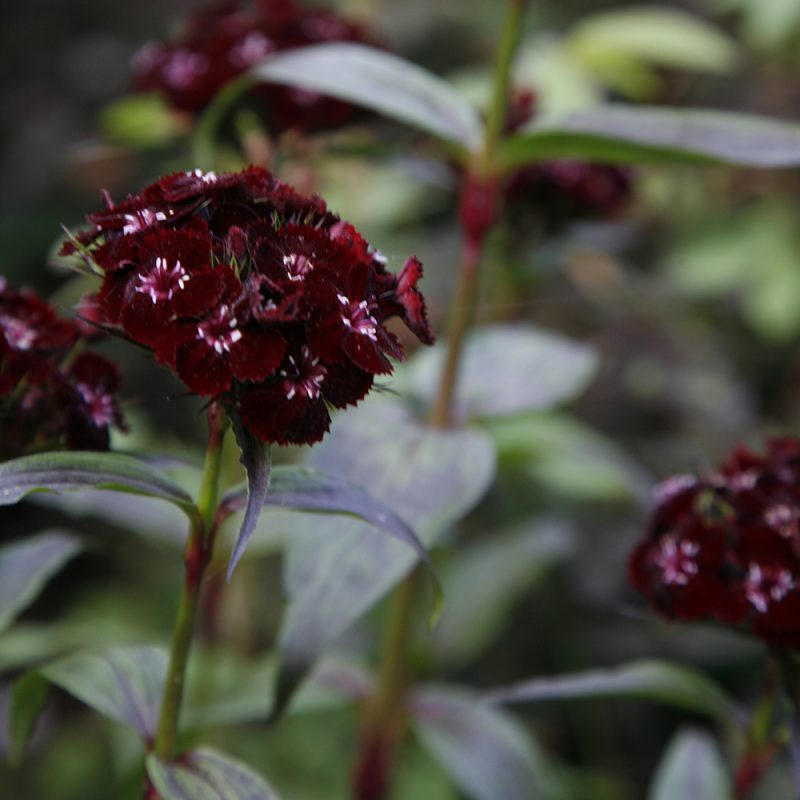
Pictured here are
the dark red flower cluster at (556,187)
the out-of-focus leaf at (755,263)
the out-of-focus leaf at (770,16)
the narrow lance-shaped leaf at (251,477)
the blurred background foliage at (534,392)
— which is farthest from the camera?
the out-of-focus leaf at (755,263)

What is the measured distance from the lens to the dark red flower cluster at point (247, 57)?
1.23m

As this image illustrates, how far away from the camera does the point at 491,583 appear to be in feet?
4.53

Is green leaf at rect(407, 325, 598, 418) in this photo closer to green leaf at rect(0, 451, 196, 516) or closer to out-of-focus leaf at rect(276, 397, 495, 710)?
out-of-focus leaf at rect(276, 397, 495, 710)

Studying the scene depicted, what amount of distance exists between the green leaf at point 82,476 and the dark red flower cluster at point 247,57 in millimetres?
686

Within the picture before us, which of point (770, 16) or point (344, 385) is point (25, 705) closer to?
point (344, 385)

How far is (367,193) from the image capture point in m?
1.76

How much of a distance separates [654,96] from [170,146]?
3.52 ft

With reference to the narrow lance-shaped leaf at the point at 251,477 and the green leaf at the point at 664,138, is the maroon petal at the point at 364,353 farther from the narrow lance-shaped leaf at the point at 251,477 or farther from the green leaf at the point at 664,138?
the green leaf at the point at 664,138

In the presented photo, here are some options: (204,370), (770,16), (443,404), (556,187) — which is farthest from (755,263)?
(204,370)

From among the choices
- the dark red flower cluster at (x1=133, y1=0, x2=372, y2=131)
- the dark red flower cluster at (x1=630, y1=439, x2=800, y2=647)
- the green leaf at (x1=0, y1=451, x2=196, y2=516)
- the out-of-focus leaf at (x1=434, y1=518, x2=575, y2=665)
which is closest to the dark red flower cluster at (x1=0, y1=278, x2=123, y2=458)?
the green leaf at (x1=0, y1=451, x2=196, y2=516)

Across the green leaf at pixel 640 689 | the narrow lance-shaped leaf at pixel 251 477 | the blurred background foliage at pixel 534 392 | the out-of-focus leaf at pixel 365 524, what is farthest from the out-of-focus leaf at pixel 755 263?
the narrow lance-shaped leaf at pixel 251 477

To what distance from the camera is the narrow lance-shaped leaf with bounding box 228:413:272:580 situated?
549mm

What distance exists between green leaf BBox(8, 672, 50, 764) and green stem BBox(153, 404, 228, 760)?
0.11 m

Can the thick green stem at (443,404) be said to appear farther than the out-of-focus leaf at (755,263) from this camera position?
No
